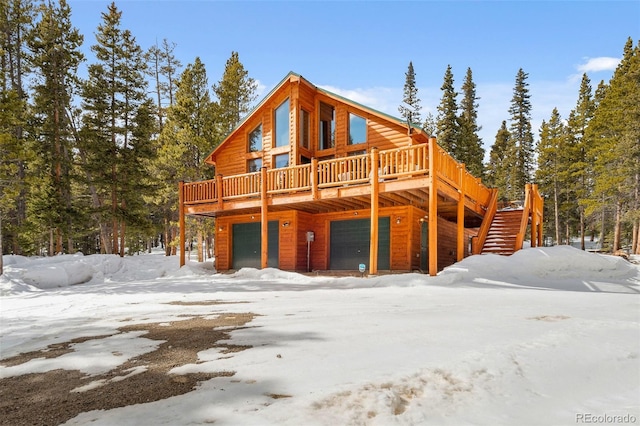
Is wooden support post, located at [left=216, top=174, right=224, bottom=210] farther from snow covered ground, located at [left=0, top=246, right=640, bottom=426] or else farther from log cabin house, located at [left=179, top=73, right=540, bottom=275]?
snow covered ground, located at [left=0, top=246, right=640, bottom=426]

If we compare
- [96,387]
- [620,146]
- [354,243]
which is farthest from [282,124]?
[620,146]

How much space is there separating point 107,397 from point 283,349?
4.81ft

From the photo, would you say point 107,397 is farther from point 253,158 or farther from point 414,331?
point 253,158

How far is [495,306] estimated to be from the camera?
5.51 metres

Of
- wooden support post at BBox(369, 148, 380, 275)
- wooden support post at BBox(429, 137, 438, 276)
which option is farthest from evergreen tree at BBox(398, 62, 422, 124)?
wooden support post at BBox(429, 137, 438, 276)

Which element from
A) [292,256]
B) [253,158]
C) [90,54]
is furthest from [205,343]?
[90,54]

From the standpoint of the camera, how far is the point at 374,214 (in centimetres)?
1052

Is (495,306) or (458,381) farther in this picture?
(495,306)

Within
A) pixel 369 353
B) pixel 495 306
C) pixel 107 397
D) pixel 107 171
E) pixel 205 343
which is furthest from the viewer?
pixel 107 171

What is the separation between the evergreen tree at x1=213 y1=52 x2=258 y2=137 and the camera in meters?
26.8

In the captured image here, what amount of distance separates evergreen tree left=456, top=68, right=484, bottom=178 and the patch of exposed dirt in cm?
3103

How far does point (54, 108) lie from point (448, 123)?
29115mm
